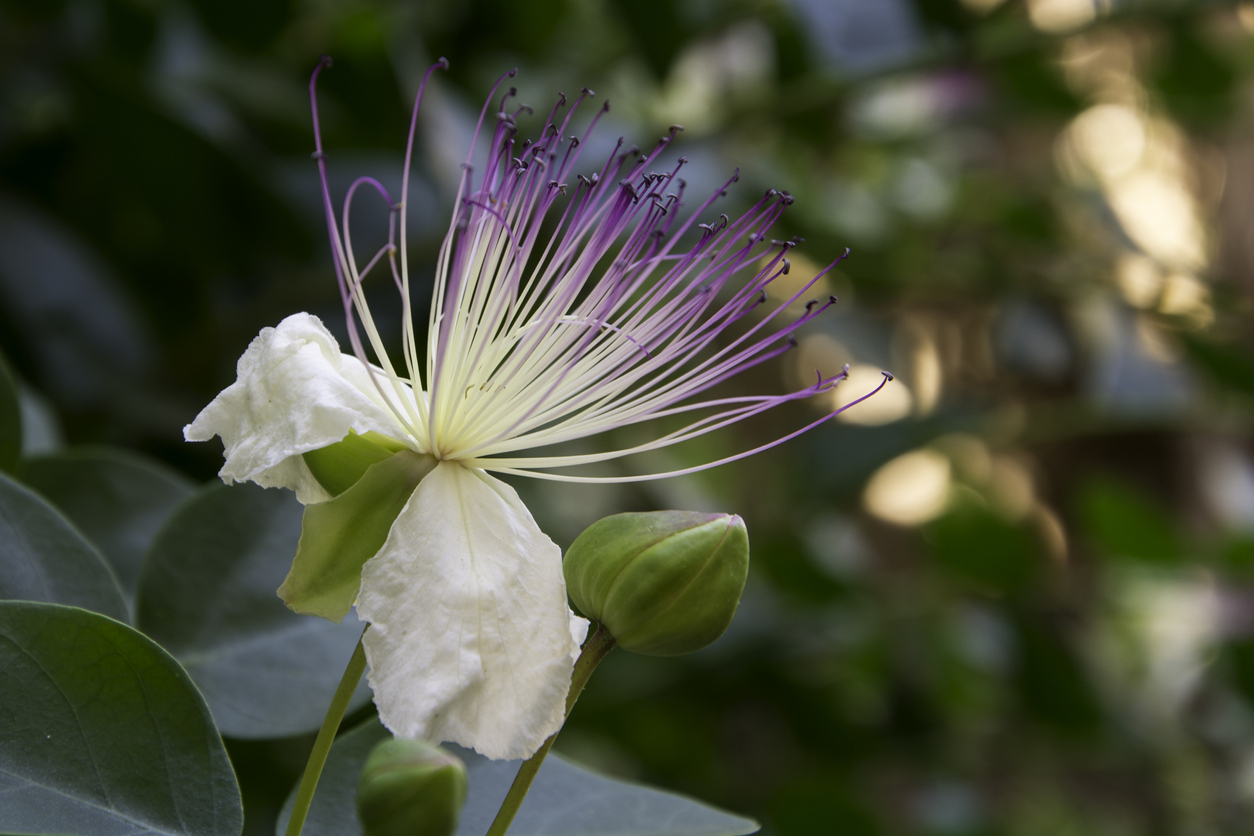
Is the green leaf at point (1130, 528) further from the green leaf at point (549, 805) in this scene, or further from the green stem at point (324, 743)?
the green stem at point (324, 743)

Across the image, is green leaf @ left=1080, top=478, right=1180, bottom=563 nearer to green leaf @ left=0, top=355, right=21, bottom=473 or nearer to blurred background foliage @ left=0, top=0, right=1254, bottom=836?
blurred background foliage @ left=0, top=0, right=1254, bottom=836

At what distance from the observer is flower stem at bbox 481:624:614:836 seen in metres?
0.42

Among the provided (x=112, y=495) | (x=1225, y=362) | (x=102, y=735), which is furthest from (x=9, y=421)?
(x=1225, y=362)

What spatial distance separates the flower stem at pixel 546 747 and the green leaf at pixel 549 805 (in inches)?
3.1

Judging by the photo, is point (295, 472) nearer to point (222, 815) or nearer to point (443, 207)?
point (222, 815)

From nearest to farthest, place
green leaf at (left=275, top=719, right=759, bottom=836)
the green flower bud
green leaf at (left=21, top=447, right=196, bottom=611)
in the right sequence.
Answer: the green flower bud
green leaf at (left=275, top=719, right=759, bottom=836)
green leaf at (left=21, top=447, right=196, bottom=611)

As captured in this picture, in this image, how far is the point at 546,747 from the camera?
1.44ft

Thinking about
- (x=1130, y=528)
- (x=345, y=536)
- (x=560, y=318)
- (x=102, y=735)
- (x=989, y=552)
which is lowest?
(x=102, y=735)

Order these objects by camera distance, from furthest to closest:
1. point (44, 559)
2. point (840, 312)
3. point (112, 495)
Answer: point (840, 312), point (112, 495), point (44, 559)

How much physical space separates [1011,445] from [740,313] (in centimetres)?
121

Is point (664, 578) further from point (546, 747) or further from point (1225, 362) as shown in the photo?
point (1225, 362)

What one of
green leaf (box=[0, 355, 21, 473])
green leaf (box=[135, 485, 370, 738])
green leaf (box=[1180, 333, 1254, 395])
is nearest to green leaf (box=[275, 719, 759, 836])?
green leaf (box=[135, 485, 370, 738])

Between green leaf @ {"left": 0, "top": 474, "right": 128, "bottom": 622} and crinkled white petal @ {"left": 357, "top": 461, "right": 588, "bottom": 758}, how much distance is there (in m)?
0.19

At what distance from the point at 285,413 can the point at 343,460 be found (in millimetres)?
33
